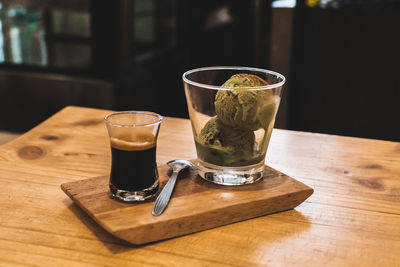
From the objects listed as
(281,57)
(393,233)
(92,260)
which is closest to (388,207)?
(393,233)

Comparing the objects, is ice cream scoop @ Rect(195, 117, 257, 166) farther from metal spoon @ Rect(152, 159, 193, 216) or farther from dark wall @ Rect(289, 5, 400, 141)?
dark wall @ Rect(289, 5, 400, 141)

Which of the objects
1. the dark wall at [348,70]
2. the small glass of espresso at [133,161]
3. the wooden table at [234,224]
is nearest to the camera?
the wooden table at [234,224]

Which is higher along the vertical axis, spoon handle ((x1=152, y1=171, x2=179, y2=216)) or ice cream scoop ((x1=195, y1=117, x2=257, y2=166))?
ice cream scoop ((x1=195, y1=117, x2=257, y2=166))

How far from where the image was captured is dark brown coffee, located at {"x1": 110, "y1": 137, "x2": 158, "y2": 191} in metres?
0.76

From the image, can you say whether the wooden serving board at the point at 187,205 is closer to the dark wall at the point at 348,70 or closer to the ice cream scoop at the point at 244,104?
the ice cream scoop at the point at 244,104

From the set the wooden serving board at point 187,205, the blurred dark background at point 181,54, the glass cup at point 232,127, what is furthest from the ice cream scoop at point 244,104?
the blurred dark background at point 181,54

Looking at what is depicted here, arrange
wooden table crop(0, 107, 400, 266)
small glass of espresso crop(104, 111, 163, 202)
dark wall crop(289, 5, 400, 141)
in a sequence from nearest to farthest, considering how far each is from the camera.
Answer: wooden table crop(0, 107, 400, 266) < small glass of espresso crop(104, 111, 163, 202) < dark wall crop(289, 5, 400, 141)

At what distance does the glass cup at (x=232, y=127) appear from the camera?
80 centimetres

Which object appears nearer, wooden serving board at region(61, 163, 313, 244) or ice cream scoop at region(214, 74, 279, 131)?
wooden serving board at region(61, 163, 313, 244)

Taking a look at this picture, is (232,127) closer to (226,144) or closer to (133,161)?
(226,144)

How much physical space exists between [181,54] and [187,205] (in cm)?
234

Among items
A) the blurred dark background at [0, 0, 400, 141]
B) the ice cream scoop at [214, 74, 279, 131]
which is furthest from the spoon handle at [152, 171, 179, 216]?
the blurred dark background at [0, 0, 400, 141]

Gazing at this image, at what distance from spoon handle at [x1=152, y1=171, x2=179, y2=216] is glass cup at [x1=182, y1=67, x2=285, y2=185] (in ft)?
0.23

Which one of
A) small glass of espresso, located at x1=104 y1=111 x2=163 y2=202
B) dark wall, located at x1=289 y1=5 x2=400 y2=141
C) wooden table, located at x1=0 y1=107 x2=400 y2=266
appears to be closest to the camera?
wooden table, located at x1=0 y1=107 x2=400 y2=266
